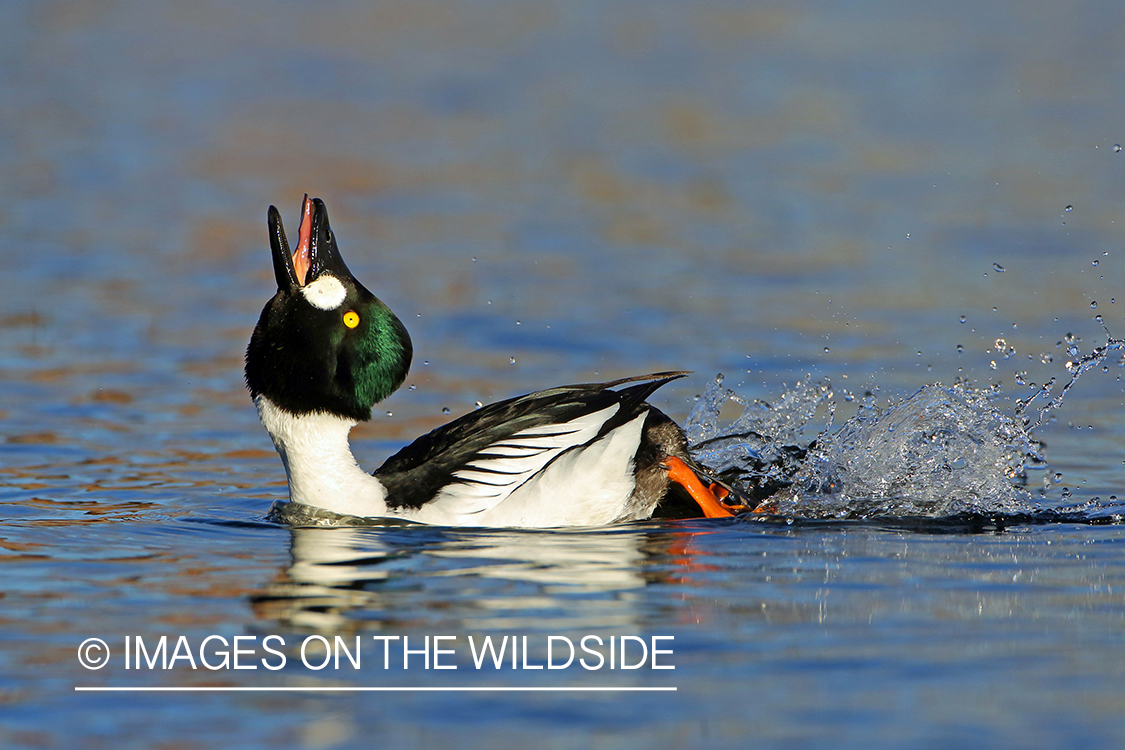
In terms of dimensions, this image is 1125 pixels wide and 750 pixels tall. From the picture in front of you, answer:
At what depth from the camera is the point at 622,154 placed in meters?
17.1

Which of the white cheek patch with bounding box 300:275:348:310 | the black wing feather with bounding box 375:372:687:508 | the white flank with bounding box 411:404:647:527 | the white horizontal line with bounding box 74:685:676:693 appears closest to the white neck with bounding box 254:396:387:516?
the black wing feather with bounding box 375:372:687:508

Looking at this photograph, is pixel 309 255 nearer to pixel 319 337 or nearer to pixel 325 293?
pixel 325 293

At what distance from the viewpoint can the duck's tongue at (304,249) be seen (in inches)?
278

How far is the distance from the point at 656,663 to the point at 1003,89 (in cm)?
1538

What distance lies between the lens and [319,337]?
7027 mm

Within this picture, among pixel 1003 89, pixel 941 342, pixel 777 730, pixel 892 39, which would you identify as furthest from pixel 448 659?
pixel 892 39

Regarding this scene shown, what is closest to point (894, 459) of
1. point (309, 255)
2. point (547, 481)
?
point (547, 481)

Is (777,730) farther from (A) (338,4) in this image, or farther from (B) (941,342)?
(A) (338,4)

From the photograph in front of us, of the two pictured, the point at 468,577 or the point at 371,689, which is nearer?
the point at 371,689

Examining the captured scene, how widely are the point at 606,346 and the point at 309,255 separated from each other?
4114mm

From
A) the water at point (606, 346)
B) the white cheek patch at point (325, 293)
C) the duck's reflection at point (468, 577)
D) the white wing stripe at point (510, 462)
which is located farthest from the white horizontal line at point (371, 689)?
the white cheek patch at point (325, 293)

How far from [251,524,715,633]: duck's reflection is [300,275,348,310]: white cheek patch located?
40.2 inches

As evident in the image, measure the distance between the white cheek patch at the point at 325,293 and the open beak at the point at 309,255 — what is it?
0.04m

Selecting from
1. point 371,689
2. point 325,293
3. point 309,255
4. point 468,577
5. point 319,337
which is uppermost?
point 309,255
